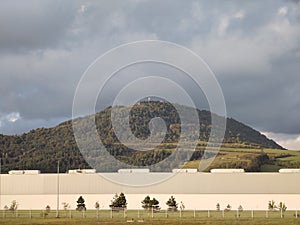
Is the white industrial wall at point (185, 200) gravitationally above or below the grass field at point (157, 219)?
above

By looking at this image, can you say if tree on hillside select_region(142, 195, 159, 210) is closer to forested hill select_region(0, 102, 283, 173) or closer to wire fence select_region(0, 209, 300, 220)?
wire fence select_region(0, 209, 300, 220)

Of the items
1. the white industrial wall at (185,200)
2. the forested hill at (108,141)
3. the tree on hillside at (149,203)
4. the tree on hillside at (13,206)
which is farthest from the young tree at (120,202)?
the forested hill at (108,141)

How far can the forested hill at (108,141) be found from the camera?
123625 mm

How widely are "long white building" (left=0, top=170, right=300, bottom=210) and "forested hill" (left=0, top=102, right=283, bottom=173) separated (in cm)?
3510

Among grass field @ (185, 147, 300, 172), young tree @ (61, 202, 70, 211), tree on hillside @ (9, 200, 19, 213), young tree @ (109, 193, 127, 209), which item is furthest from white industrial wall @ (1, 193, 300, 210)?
grass field @ (185, 147, 300, 172)

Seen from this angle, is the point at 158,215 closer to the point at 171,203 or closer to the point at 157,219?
the point at 157,219

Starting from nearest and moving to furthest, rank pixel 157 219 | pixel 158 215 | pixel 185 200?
pixel 157 219, pixel 158 215, pixel 185 200

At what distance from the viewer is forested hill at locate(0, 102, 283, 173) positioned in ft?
406

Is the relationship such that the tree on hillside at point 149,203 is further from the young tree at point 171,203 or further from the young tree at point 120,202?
the young tree at point 120,202

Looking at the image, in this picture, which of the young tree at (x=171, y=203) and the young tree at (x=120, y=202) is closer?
the young tree at (x=120, y=202)

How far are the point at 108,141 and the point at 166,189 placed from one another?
5931cm

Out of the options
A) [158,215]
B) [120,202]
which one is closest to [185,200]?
[120,202]

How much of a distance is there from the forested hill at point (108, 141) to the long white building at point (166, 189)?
115 ft

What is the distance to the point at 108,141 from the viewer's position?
130 meters
